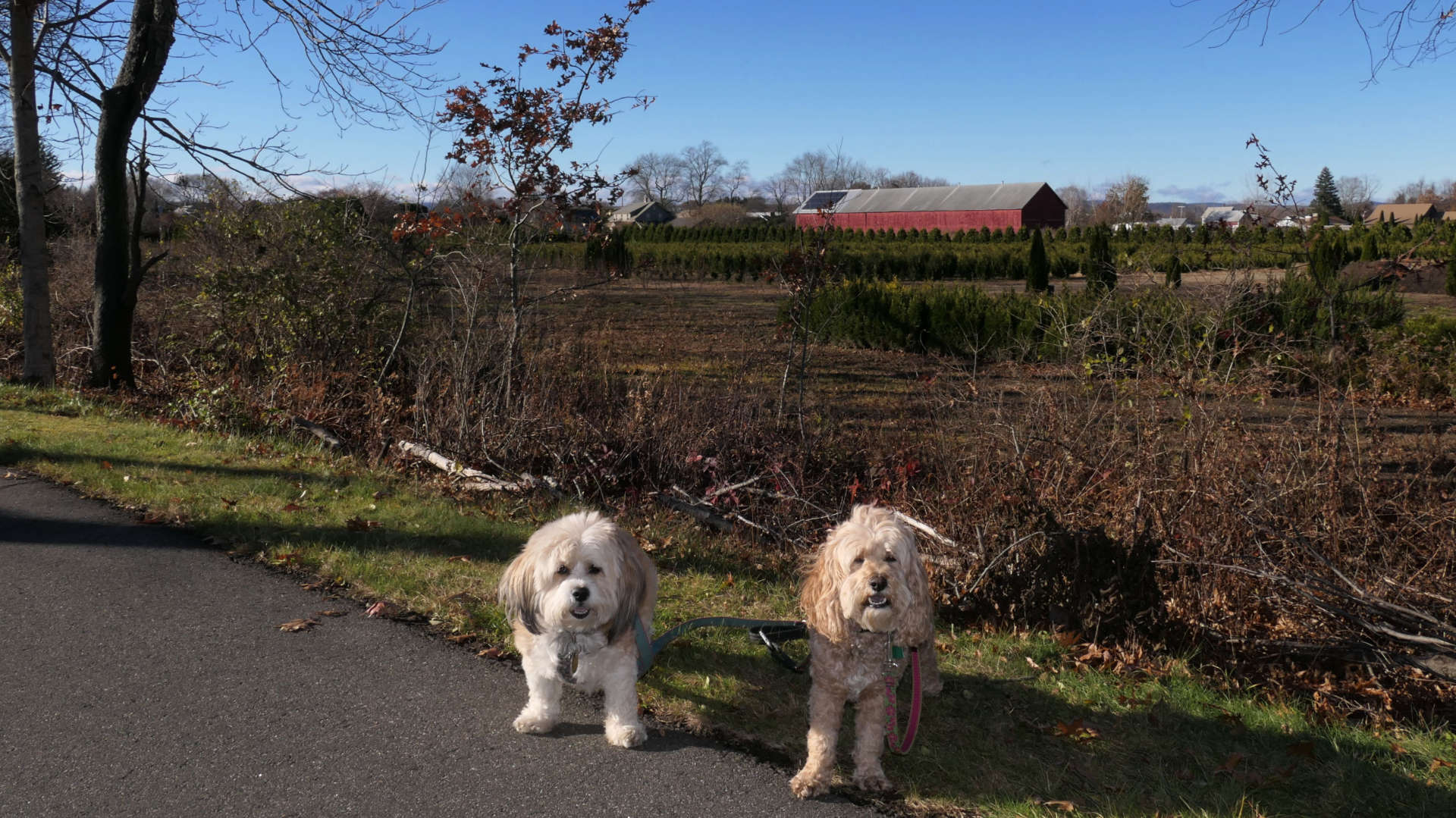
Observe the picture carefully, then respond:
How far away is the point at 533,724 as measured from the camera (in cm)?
429

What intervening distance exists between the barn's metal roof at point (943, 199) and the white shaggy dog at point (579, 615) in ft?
247

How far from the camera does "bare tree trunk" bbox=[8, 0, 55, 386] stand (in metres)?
13.7

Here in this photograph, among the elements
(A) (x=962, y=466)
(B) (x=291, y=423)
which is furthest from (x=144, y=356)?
(A) (x=962, y=466)

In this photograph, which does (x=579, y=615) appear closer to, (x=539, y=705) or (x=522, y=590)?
(x=522, y=590)

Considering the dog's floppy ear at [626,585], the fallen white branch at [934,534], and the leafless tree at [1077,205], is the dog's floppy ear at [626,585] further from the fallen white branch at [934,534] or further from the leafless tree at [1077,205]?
the leafless tree at [1077,205]

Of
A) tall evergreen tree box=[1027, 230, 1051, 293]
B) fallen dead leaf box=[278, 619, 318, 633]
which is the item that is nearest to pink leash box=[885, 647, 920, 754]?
fallen dead leaf box=[278, 619, 318, 633]

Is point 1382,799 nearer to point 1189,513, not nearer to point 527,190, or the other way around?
point 1189,513

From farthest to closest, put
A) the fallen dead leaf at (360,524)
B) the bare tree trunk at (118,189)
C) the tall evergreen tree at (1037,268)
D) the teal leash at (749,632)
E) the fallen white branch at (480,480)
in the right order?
the tall evergreen tree at (1037,268) < the bare tree trunk at (118,189) < the fallen white branch at (480,480) < the fallen dead leaf at (360,524) < the teal leash at (749,632)

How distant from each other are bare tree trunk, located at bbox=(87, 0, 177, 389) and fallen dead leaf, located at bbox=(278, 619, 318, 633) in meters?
10.2

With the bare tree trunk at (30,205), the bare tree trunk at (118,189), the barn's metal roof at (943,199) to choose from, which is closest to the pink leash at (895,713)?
the bare tree trunk at (118,189)

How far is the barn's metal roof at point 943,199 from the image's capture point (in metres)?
75.8

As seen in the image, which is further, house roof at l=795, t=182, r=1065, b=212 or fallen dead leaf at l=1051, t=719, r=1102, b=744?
house roof at l=795, t=182, r=1065, b=212

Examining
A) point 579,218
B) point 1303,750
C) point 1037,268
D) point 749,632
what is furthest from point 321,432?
point 1037,268

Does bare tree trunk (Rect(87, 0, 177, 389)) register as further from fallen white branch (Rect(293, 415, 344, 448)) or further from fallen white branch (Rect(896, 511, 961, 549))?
fallen white branch (Rect(896, 511, 961, 549))
